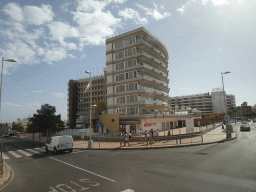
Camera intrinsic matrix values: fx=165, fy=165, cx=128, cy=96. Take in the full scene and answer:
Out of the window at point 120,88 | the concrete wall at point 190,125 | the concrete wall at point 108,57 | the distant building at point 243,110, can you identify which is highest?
the concrete wall at point 108,57

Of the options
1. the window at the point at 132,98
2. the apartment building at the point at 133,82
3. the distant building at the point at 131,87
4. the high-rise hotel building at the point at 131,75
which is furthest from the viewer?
the high-rise hotel building at the point at 131,75

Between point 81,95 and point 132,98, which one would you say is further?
point 81,95

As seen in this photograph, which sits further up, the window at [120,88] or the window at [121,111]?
the window at [120,88]

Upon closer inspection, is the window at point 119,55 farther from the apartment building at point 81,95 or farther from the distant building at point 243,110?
the distant building at point 243,110

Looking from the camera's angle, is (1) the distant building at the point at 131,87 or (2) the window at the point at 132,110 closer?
(1) the distant building at the point at 131,87

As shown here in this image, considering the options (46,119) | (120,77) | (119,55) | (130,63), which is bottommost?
(46,119)

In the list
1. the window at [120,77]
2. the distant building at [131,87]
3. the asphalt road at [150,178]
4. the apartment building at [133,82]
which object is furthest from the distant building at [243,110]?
the asphalt road at [150,178]

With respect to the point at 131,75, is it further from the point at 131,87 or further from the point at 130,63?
the point at 130,63

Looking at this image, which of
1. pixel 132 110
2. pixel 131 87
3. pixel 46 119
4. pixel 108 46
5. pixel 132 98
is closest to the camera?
pixel 46 119

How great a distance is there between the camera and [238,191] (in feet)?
20.3

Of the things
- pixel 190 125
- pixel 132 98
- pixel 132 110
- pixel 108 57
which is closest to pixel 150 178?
pixel 190 125

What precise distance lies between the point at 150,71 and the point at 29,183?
3746 centimetres

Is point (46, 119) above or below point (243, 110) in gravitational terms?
below

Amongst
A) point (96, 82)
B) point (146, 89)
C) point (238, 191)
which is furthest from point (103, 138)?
point (96, 82)
